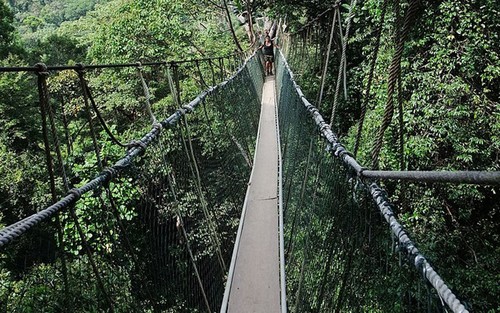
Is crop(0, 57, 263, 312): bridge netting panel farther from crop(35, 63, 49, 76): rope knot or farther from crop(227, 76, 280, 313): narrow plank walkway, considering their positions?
crop(35, 63, 49, 76): rope knot

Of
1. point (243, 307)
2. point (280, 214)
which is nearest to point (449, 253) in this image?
point (280, 214)

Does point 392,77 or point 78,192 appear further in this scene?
point 392,77

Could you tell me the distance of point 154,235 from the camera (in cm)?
160

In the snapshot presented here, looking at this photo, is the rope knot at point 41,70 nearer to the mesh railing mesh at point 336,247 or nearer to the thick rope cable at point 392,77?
the mesh railing mesh at point 336,247

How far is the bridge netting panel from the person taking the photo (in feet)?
4.02

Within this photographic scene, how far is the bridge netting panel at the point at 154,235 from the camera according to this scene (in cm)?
122

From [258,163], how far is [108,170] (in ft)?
9.39

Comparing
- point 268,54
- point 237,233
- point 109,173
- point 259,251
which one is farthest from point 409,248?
point 268,54

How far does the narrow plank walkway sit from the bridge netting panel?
5.1 inches

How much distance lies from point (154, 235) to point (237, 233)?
1.02m

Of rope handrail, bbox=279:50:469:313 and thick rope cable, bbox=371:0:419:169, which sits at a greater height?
thick rope cable, bbox=371:0:419:169

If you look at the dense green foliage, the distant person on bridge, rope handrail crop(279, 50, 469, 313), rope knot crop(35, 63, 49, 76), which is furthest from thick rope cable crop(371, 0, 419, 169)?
the distant person on bridge

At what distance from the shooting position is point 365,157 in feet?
12.1

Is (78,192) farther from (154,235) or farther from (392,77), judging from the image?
(392,77)
